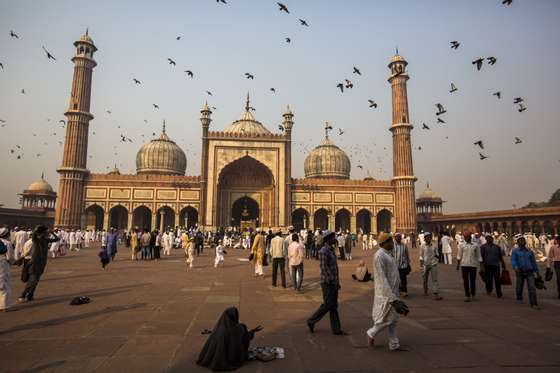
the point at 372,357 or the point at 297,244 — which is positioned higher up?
the point at 297,244

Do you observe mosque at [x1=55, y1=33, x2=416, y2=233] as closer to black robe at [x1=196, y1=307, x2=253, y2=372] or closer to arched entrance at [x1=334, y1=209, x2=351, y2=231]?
arched entrance at [x1=334, y1=209, x2=351, y2=231]

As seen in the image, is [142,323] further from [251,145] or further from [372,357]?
[251,145]

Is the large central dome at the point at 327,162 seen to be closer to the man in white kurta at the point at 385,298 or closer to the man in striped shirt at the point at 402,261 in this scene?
the man in striped shirt at the point at 402,261

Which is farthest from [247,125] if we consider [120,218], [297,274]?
[297,274]

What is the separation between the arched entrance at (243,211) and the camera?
3750 cm

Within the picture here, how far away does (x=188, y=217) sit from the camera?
125 feet

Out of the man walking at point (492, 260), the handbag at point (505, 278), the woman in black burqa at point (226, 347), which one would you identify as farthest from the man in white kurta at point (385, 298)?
the handbag at point (505, 278)

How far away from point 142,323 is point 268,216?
30.8 m

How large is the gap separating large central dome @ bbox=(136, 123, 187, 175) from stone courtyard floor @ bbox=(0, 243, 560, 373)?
3556 cm

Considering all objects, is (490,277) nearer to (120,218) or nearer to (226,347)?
(226,347)

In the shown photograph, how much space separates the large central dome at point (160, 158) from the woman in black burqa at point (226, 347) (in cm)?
4080

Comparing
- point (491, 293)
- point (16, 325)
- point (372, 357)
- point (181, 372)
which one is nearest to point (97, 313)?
point (16, 325)

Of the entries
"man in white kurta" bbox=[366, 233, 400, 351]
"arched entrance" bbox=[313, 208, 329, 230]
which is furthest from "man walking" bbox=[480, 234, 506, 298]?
"arched entrance" bbox=[313, 208, 329, 230]

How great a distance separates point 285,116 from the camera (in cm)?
3547
